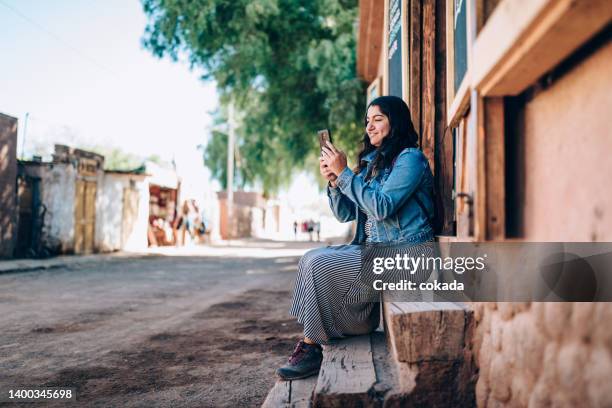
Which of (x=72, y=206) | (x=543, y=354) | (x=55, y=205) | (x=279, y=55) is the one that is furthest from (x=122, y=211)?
(x=543, y=354)

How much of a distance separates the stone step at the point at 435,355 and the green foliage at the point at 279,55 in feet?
26.6

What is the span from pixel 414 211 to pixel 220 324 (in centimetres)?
271

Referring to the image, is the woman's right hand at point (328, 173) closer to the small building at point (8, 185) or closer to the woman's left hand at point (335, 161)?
the woman's left hand at point (335, 161)

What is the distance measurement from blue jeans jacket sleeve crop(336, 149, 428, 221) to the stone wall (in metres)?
0.61

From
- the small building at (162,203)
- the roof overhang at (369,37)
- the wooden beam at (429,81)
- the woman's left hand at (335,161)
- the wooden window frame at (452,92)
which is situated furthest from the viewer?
the small building at (162,203)

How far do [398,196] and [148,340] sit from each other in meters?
2.58

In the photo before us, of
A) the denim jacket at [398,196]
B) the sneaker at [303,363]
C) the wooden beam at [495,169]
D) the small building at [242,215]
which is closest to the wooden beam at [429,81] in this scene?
the denim jacket at [398,196]

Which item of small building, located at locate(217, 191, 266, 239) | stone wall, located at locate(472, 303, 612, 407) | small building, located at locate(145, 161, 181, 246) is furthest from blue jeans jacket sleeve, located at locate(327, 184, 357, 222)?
small building, located at locate(217, 191, 266, 239)

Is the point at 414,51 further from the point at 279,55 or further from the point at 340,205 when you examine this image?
the point at 279,55

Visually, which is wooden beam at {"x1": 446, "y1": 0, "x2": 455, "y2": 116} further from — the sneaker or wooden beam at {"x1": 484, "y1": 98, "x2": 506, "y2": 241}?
the sneaker

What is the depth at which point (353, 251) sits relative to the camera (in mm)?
2465

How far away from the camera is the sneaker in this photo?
91.6 inches

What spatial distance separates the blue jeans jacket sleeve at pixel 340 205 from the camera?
2.87 m

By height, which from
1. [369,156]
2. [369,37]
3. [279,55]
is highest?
[279,55]
